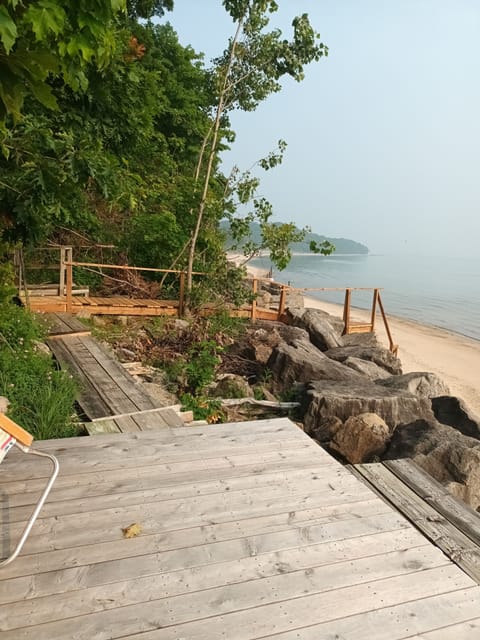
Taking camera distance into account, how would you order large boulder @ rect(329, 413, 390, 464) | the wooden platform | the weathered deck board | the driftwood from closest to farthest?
the weathered deck board → large boulder @ rect(329, 413, 390, 464) → the driftwood → the wooden platform

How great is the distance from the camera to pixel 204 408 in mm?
6117

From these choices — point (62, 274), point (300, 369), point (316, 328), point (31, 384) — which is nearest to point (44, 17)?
point (31, 384)

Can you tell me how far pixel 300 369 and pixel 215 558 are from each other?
568 centimetres

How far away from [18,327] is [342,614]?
5.84 m

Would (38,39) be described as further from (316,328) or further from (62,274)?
(316,328)

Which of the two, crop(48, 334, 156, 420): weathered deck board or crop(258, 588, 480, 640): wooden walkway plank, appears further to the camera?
crop(48, 334, 156, 420): weathered deck board

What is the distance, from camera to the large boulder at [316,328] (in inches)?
436

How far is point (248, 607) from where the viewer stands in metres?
1.83

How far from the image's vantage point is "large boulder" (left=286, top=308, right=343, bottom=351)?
11.1 m

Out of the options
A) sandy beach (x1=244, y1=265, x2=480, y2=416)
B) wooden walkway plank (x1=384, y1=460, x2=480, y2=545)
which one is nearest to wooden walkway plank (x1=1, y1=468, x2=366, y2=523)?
wooden walkway plank (x1=384, y1=460, x2=480, y2=545)

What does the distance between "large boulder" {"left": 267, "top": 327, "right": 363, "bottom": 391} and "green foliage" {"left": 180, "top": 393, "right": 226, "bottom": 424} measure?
163 centimetres

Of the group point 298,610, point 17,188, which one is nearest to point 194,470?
point 298,610

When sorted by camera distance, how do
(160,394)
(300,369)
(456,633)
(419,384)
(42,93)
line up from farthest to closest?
(419,384) → (300,369) → (160,394) → (42,93) → (456,633)

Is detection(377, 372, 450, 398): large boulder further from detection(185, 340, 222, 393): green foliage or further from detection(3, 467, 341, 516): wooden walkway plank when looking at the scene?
detection(3, 467, 341, 516): wooden walkway plank
